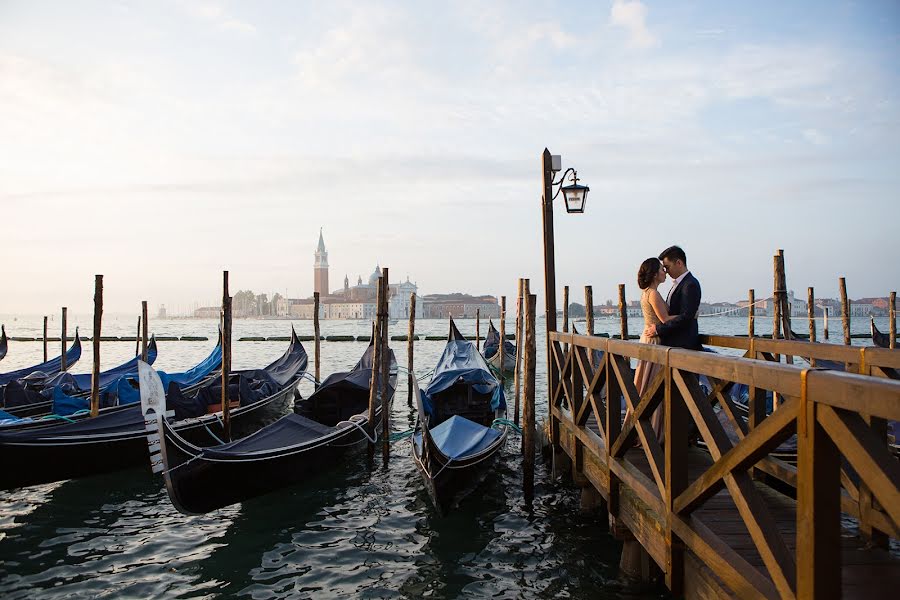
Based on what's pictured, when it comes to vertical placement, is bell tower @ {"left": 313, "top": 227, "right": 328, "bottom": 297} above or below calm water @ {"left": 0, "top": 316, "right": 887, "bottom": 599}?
above

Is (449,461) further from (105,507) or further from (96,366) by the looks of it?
(96,366)

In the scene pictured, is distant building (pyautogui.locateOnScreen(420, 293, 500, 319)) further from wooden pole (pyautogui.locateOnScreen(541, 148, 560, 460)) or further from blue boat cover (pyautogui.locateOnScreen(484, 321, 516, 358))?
wooden pole (pyautogui.locateOnScreen(541, 148, 560, 460))

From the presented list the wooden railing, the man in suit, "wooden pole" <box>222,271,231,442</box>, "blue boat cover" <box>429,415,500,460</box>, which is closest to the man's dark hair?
the man in suit

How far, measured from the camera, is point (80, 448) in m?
5.73

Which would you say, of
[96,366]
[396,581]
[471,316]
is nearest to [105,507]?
[96,366]

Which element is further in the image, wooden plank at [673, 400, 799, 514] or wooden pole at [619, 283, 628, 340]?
wooden pole at [619, 283, 628, 340]

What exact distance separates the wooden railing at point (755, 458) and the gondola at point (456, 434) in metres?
1.22

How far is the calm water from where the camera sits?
12.6 feet

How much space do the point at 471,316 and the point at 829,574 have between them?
Answer: 350 ft

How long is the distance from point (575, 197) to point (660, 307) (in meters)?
2.35

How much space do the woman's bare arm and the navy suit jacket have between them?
1.2 inches

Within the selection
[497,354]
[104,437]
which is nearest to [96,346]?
[104,437]

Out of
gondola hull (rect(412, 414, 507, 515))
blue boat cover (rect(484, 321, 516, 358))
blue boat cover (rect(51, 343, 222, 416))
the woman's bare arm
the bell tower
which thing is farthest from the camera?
the bell tower

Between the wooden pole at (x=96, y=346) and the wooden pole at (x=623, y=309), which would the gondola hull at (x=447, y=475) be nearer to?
the wooden pole at (x=96, y=346)
